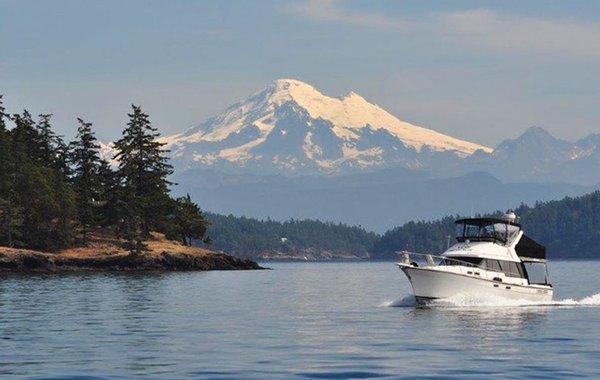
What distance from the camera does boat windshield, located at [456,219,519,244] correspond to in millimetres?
80062

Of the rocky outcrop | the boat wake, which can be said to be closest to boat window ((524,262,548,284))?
the boat wake

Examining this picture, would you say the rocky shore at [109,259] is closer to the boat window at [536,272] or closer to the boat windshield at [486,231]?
the boat windshield at [486,231]

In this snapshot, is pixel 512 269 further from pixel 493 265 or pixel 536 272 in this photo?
pixel 536 272

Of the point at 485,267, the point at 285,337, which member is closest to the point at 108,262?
the point at 485,267

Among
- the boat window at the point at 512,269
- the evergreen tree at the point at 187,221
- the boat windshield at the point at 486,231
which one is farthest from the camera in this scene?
the evergreen tree at the point at 187,221

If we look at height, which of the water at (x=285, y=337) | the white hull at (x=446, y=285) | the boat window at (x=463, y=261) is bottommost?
the water at (x=285, y=337)

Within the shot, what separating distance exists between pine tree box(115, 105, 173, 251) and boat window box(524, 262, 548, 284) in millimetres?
89132

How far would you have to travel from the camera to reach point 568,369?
43781 millimetres

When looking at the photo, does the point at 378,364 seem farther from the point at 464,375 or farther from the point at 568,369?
the point at 568,369

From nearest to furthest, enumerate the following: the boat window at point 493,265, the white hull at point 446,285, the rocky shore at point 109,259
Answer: the white hull at point 446,285 → the boat window at point 493,265 → the rocky shore at point 109,259

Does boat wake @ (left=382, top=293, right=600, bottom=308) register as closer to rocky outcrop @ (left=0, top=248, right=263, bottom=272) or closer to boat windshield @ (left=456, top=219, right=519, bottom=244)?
boat windshield @ (left=456, top=219, right=519, bottom=244)

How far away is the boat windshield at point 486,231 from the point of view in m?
80.1

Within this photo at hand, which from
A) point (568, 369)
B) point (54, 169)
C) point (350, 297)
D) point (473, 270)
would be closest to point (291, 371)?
point (568, 369)

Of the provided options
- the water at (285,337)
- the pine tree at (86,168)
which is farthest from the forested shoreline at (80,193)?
the water at (285,337)
